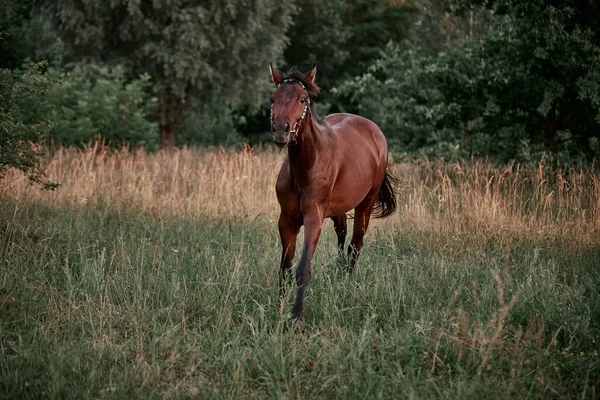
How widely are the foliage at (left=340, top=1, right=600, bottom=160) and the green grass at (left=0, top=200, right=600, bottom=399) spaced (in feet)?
14.5

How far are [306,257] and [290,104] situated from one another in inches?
49.8

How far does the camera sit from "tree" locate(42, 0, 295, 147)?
730 inches

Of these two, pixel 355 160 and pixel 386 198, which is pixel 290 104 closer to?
pixel 355 160

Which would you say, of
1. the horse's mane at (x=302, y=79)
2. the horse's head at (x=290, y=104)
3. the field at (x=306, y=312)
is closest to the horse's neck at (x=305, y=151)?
the horse's head at (x=290, y=104)

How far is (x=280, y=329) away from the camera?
176 inches

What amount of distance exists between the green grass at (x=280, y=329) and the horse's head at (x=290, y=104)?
137 cm

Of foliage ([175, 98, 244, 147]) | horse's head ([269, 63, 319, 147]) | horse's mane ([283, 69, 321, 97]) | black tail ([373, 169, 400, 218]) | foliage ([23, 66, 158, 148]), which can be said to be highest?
horse's mane ([283, 69, 321, 97])

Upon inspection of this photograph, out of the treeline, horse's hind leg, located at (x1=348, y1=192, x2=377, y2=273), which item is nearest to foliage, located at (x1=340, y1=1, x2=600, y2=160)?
the treeline

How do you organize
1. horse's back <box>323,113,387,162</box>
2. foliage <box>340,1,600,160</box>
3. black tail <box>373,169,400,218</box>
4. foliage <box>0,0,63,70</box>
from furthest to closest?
foliage <box>0,0,63,70</box> < foliage <box>340,1,600,160</box> < black tail <box>373,169,400,218</box> < horse's back <box>323,113,387,162</box>

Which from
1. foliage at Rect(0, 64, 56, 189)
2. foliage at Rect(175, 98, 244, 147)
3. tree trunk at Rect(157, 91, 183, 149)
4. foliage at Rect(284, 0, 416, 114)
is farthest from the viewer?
foliage at Rect(175, 98, 244, 147)

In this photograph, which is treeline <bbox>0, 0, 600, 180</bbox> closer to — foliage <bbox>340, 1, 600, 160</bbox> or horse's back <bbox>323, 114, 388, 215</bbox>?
foliage <bbox>340, 1, 600, 160</bbox>

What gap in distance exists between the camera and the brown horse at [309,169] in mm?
4699

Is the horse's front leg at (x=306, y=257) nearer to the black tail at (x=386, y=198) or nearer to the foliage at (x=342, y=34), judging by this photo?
the black tail at (x=386, y=198)

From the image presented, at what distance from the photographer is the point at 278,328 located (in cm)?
427
